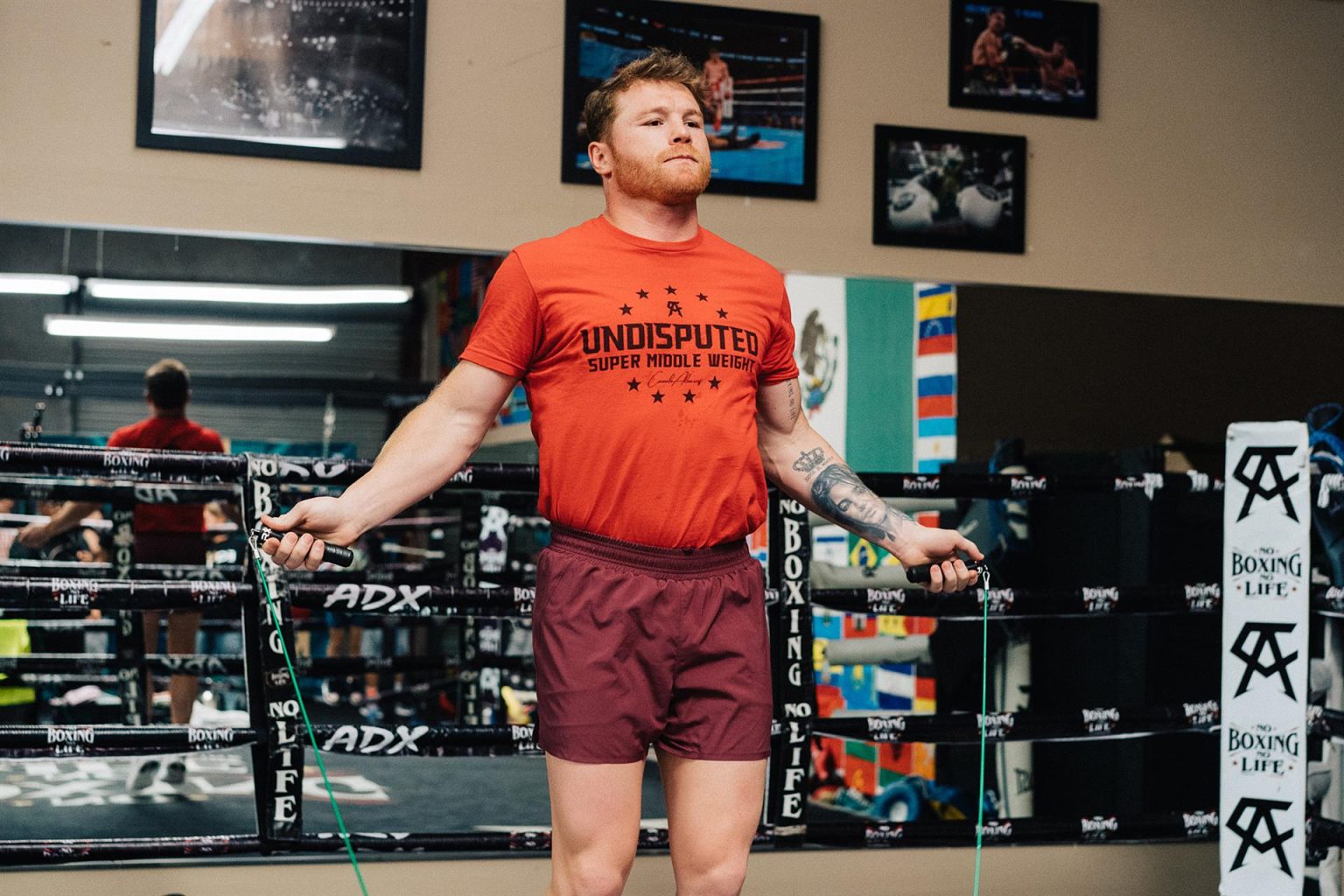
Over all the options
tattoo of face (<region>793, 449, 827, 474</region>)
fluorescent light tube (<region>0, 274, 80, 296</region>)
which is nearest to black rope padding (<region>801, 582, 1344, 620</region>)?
tattoo of face (<region>793, 449, 827, 474</region>)

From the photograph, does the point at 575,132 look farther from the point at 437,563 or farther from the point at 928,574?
the point at 437,563

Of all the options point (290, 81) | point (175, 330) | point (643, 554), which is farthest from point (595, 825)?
point (175, 330)

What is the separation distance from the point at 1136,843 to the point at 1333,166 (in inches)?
83.1

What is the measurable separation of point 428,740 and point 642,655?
3.37 feet

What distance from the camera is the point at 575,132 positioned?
3574 millimetres

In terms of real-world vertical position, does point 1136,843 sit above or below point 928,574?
below

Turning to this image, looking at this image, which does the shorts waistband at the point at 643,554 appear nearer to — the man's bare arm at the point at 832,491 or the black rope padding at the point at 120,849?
the man's bare arm at the point at 832,491

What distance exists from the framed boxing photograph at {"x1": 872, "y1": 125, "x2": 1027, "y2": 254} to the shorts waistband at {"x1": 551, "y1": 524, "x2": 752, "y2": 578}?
1.90 meters

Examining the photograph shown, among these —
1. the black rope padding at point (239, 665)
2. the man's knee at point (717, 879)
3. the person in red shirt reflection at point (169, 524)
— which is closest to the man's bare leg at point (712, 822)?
the man's knee at point (717, 879)

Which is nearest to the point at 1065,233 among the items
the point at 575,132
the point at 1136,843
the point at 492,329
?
the point at 575,132

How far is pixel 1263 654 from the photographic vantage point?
323 centimetres

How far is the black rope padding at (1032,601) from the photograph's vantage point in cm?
317

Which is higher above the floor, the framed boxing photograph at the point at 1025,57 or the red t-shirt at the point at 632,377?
the framed boxing photograph at the point at 1025,57

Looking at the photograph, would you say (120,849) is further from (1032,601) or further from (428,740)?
(1032,601)
